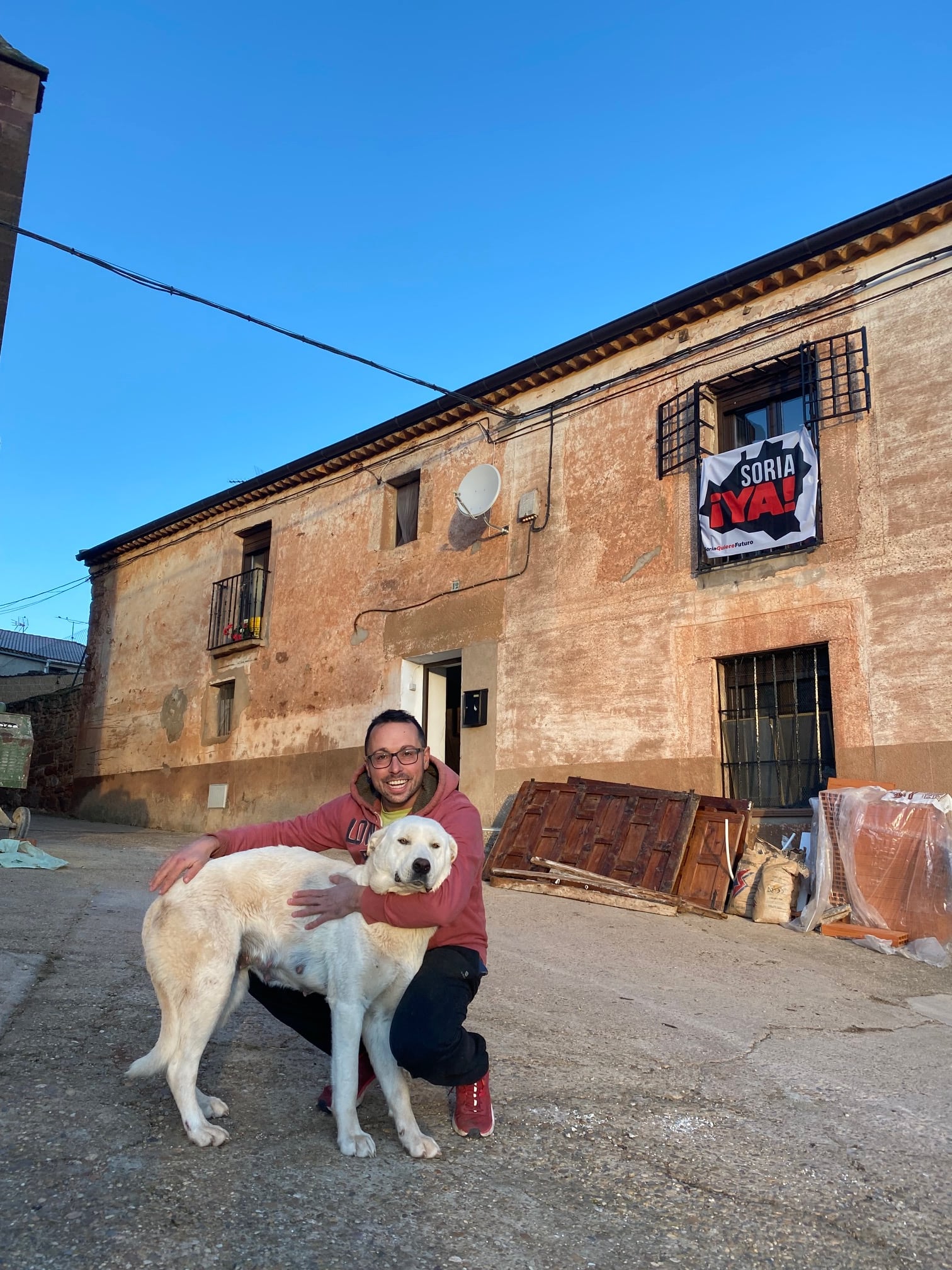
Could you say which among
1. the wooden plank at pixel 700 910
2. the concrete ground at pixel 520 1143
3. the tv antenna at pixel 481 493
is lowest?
the concrete ground at pixel 520 1143

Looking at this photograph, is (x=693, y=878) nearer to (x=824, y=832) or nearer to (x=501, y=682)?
(x=824, y=832)

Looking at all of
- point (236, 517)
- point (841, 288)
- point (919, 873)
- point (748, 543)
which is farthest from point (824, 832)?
point (236, 517)

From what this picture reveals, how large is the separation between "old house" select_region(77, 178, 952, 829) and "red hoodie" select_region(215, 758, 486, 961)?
19.9 ft

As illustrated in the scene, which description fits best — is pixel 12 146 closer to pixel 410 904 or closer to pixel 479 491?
pixel 479 491

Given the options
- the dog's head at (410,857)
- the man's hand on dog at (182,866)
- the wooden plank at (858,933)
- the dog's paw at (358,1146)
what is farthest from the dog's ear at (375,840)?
the wooden plank at (858,933)

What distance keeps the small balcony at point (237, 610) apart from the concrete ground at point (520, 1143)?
10149 mm

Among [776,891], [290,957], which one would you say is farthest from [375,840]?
[776,891]

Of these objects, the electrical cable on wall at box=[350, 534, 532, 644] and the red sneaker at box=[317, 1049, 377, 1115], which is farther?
the electrical cable on wall at box=[350, 534, 532, 644]

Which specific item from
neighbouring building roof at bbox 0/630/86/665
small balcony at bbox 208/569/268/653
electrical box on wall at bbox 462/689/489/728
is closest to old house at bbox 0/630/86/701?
neighbouring building roof at bbox 0/630/86/665

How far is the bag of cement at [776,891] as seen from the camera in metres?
7.18

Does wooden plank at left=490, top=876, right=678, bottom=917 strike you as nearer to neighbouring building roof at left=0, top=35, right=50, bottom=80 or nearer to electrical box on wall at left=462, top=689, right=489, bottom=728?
electrical box on wall at left=462, top=689, right=489, bottom=728

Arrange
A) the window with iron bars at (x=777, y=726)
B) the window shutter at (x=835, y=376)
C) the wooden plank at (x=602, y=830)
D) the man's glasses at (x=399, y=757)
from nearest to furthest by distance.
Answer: the man's glasses at (x=399, y=757) → the wooden plank at (x=602, y=830) → the window with iron bars at (x=777, y=726) → the window shutter at (x=835, y=376)

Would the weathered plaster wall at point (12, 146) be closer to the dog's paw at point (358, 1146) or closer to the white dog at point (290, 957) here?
the white dog at point (290, 957)

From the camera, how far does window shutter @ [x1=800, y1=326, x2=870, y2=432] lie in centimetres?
865
